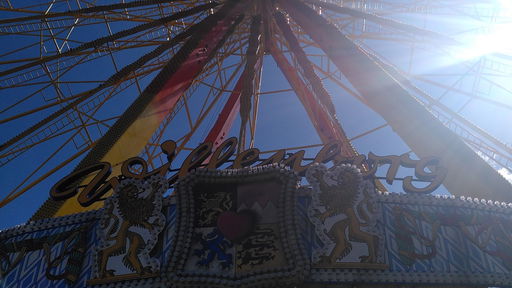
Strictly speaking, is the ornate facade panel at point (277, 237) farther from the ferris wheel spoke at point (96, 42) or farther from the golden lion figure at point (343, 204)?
the ferris wheel spoke at point (96, 42)

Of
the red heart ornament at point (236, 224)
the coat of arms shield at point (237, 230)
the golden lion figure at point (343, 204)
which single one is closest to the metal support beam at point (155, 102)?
the coat of arms shield at point (237, 230)

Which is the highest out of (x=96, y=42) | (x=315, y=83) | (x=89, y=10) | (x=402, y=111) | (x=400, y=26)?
(x=89, y=10)

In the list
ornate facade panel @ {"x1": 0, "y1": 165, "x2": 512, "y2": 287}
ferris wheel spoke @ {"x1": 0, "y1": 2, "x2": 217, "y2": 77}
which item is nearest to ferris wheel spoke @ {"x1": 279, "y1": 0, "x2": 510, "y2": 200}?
ornate facade panel @ {"x1": 0, "y1": 165, "x2": 512, "y2": 287}

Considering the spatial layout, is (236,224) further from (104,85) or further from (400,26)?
(400,26)

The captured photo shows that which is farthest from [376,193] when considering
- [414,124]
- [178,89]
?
[178,89]

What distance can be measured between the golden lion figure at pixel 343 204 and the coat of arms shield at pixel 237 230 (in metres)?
0.40

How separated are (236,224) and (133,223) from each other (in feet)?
5.15

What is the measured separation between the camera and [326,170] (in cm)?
771

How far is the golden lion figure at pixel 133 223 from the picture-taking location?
291 inches

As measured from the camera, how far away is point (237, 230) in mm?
7281

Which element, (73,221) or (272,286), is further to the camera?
(73,221)

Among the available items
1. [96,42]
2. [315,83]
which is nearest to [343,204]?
[315,83]

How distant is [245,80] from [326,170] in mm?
7145

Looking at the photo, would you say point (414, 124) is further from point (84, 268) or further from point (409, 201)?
point (84, 268)
